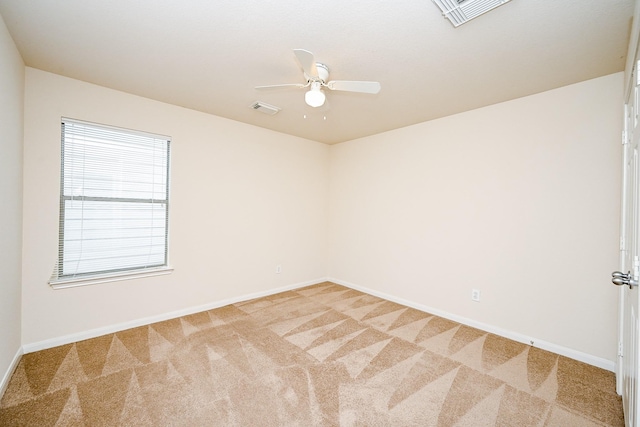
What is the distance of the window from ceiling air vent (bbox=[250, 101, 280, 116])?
3.70ft

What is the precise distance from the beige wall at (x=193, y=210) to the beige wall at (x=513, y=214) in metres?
1.28

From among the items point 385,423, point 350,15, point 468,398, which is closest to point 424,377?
point 468,398

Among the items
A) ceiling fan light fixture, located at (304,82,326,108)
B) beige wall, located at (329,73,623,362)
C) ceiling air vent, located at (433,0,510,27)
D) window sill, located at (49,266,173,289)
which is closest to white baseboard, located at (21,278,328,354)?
window sill, located at (49,266,173,289)

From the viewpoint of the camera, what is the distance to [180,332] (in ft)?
9.59

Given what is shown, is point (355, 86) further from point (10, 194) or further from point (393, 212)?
point (10, 194)

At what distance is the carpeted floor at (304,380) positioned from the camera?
5.87 feet

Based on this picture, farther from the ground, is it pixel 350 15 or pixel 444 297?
pixel 350 15

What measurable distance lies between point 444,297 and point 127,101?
14.2 ft

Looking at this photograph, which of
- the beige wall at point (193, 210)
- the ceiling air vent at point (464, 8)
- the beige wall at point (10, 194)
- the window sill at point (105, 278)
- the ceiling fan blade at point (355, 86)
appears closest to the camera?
the ceiling air vent at point (464, 8)

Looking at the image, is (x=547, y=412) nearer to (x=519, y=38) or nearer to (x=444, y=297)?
(x=444, y=297)

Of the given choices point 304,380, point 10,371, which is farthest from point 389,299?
point 10,371

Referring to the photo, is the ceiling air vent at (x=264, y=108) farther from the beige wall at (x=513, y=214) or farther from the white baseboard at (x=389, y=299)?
the white baseboard at (x=389, y=299)

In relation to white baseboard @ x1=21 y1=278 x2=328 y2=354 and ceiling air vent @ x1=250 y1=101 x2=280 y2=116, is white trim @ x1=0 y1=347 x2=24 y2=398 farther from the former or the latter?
ceiling air vent @ x1=250 y1=101 x2=280 y2=116

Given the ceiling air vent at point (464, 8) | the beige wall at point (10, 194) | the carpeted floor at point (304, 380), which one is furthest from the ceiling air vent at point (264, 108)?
the carpeted floor at point (304, 380)
